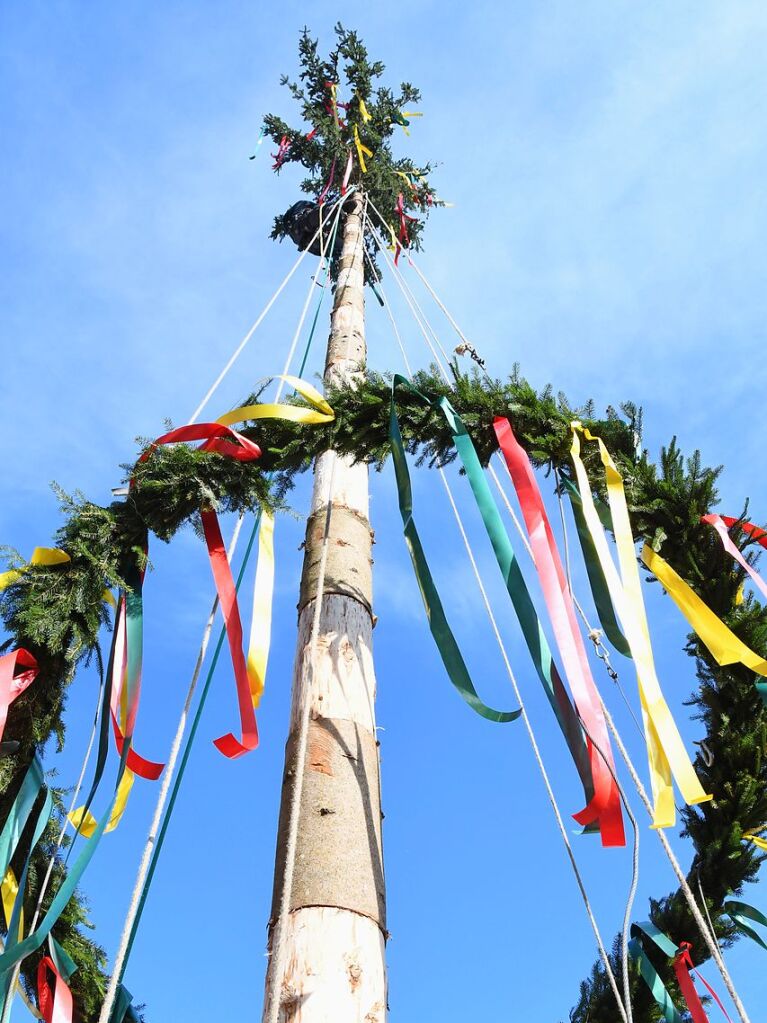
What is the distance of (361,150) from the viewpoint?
7430 millimetres

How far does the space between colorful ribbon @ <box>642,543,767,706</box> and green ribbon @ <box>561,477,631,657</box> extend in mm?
192

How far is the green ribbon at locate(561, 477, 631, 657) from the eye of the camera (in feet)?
9.75

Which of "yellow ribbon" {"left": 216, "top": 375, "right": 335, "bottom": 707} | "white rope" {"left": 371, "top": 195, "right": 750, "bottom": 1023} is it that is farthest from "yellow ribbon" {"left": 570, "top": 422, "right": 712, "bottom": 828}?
"yellow ribbon" {"left": 216, "top": 375, "right": 335, "bottom": 707}

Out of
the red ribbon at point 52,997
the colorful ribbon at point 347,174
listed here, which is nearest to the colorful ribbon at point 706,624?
the red ribbon at point 52,997

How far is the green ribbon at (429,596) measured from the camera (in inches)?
102

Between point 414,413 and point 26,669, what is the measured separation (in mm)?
1668

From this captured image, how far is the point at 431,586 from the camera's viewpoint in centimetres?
293

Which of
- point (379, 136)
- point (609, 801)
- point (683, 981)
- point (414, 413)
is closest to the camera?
point (609, 801)

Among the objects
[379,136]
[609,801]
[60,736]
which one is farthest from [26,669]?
[379,136]

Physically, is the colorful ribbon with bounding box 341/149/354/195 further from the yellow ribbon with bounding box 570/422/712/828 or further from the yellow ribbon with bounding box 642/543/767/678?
the yellow ribbon with bounding box 642/543/767/678

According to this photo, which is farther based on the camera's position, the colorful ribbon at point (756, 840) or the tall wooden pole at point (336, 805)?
the colorful ribbon at point (756, 840)

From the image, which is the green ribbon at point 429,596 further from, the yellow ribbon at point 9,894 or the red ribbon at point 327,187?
the red ribbon at point 327,187

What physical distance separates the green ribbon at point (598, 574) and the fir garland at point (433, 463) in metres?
0.12

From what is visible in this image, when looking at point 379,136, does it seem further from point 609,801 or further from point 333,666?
point 609,801
